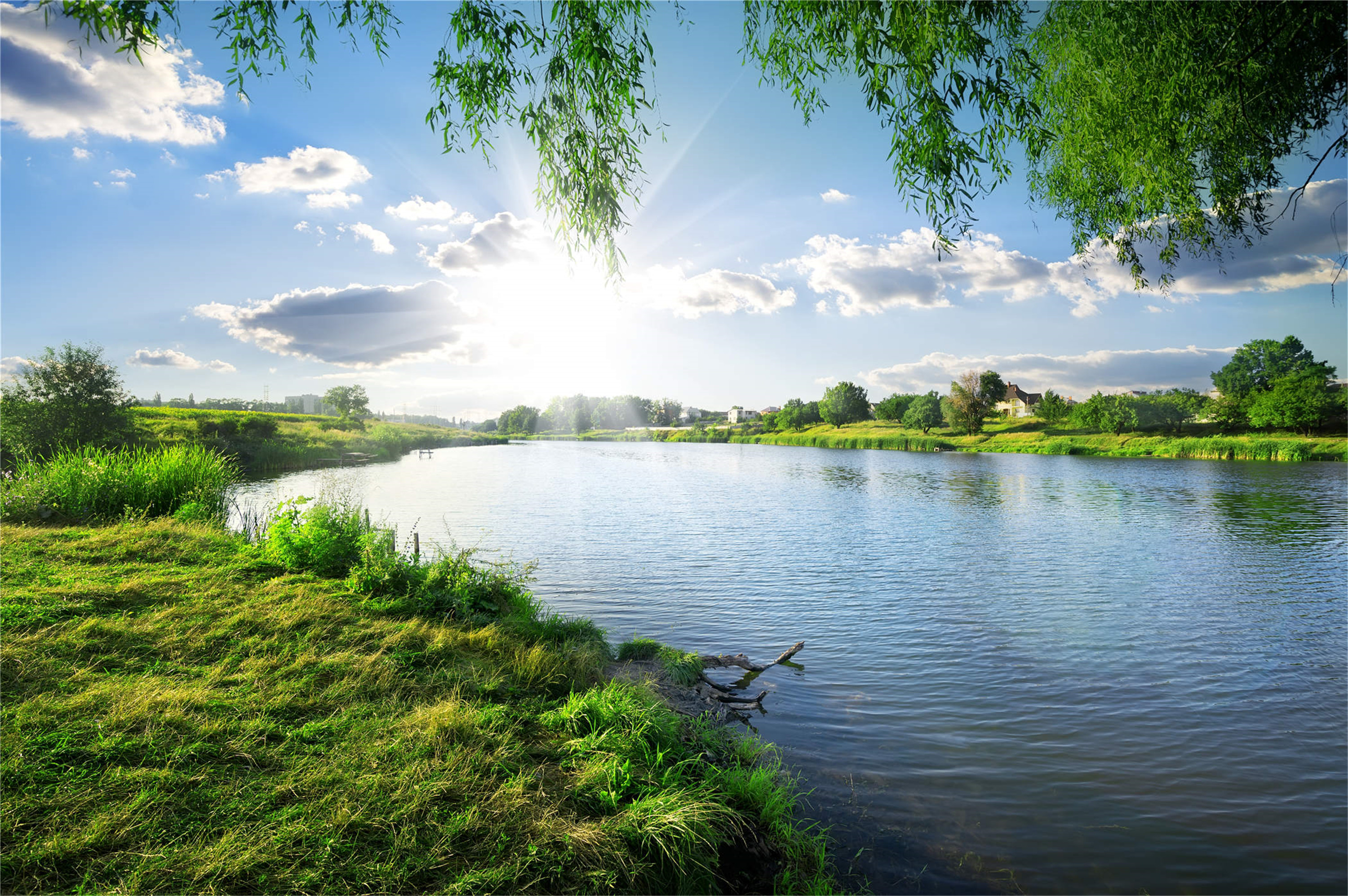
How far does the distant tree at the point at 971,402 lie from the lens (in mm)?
99562

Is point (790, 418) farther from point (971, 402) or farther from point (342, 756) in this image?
point (342, 756)

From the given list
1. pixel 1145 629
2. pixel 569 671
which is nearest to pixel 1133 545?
pixel 1145 629

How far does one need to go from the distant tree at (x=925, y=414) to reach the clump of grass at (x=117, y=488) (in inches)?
4239

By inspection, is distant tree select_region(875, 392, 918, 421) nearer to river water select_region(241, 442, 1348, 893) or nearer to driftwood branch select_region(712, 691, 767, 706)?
river water select_region(241, 442, 1348, 893)

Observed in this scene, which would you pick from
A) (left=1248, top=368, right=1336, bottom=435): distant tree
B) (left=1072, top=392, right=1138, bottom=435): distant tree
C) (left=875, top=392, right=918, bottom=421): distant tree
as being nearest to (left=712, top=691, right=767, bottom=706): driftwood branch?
(left=1248, top=368, right=1336, bottom=435): distant tree

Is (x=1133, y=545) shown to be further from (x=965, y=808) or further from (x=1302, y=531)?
(x=965, y=808)

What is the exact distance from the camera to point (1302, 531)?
20125mm

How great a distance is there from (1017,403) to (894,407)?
31.3m

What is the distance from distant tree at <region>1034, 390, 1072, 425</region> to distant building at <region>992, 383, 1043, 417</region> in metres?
28.3

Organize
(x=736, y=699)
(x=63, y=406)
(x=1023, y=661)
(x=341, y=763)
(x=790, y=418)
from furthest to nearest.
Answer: (x=790, y=418) → (x=63, y=406) → (x=1023, y=661) → (x=736, y=699) → (x=341, y=763)

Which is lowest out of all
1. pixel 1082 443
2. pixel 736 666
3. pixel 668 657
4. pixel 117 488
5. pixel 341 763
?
pixel 736 666

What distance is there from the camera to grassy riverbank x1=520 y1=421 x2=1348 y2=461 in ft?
178

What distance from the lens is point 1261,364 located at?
9131cm

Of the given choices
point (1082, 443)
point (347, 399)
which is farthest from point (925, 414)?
point (347, 399)
